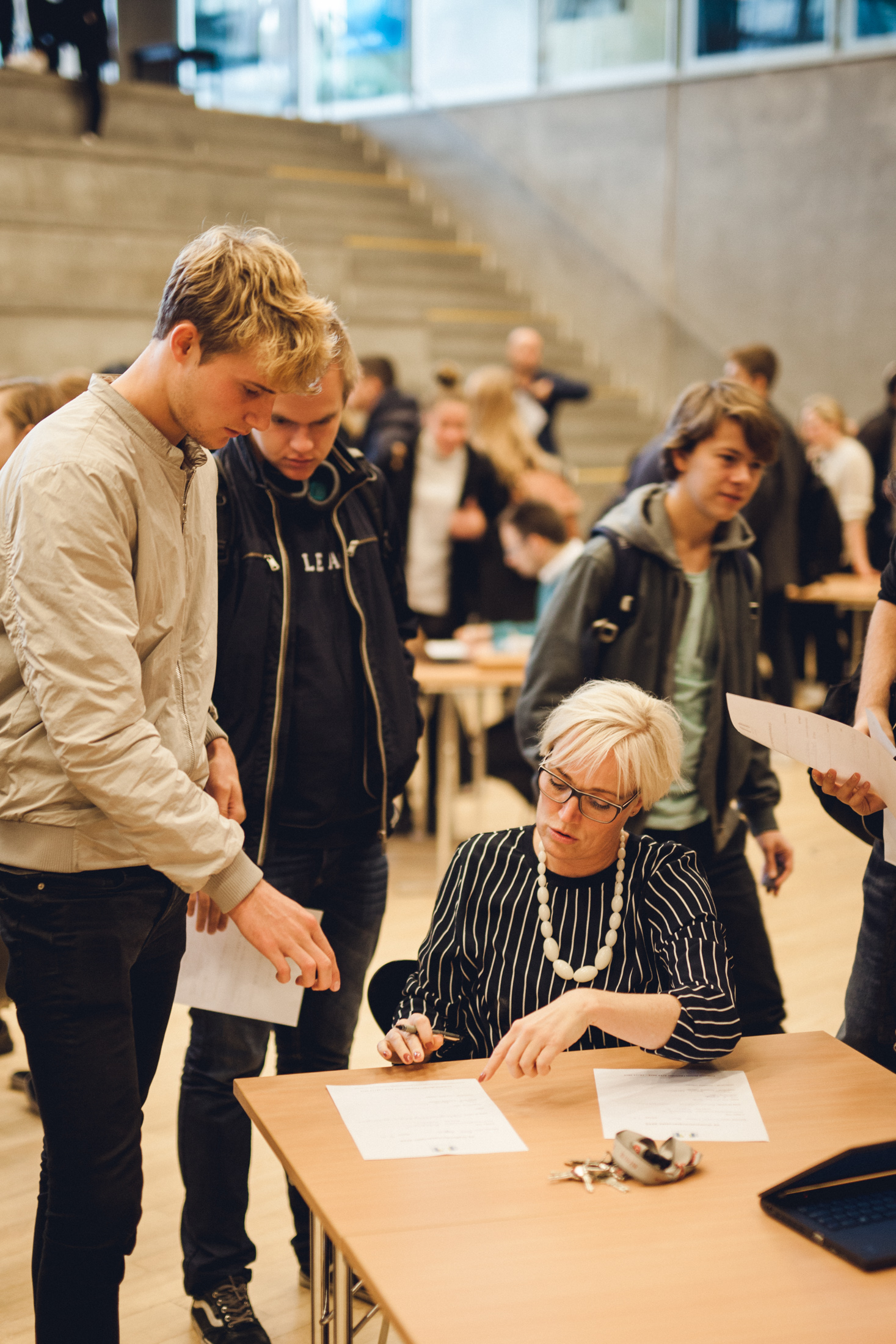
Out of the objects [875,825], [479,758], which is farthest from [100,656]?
[479,758]

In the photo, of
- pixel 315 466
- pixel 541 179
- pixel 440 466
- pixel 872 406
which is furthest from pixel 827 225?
pixel 315 466

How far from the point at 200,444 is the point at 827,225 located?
28.4 feet

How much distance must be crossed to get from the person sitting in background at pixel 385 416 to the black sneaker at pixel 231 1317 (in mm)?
3502

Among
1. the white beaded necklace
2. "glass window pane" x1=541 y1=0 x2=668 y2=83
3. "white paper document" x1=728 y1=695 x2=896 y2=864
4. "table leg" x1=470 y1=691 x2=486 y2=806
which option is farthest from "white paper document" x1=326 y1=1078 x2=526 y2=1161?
"glass window pane" x1=541 y1=0 x2=668 y2=83

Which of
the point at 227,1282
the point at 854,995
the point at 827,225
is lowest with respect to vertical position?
the point at 227,1282

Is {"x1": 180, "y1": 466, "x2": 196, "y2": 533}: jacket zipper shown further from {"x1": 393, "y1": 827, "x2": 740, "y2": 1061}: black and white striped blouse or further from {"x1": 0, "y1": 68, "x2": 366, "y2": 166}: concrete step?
{"x1": 0, "y1": 68, "x2": 366, "y2": 166}: concrete step

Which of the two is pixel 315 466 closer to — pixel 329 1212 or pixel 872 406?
pixel 329 1212

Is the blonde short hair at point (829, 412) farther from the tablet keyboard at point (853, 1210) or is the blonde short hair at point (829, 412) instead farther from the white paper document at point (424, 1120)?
the tablet keyboard at point (853, 1210)

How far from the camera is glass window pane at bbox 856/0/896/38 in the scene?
8.93 m

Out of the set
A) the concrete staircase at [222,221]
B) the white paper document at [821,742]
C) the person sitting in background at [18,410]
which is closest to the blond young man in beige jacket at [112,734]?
the white paper document at [821,742]

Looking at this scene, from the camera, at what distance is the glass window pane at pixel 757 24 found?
933cm

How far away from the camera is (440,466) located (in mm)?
5547

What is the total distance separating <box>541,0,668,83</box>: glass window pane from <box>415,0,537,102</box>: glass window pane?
186mm

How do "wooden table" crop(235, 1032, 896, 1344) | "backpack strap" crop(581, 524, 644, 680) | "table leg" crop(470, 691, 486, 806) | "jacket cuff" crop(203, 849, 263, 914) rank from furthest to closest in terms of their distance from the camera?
"table leg" crop(470, 691, 486, 806)
"backpack strap" crop(581, 524, 644, 680)
"jacket cuff" crop(203, 849, 263, 914)
"wooden table" crop(235, 1032, 896, 1344)
